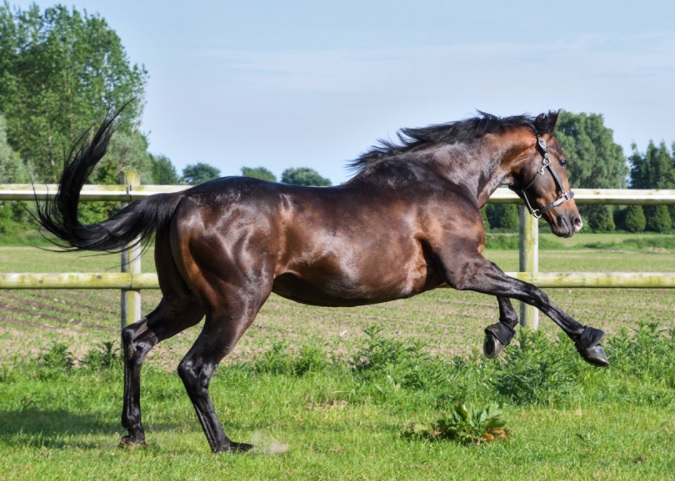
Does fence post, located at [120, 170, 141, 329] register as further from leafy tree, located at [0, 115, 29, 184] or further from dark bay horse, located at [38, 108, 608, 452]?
leafy tree, located at [0, 115, 29, 184]

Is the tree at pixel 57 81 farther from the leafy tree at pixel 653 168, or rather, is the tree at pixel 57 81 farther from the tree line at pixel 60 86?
the leafy tree at pixel 653 168

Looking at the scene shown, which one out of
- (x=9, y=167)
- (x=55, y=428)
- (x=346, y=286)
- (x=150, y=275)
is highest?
(x=9, y=167)

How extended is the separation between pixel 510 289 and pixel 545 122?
4.42ft

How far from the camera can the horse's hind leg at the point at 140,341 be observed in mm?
6078

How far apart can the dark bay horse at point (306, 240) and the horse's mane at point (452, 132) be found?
0.01 m

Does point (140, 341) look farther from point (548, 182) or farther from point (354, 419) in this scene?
point (548, 182)

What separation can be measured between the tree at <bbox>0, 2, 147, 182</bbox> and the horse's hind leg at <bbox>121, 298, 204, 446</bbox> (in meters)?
63.1

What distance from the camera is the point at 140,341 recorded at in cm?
616

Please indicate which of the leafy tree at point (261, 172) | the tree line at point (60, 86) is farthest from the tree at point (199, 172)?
the tree line at point (60, 86)

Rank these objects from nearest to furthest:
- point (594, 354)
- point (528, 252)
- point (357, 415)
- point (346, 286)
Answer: point (346, 286)
point (594, 354)
point (357, 415)
point (528, 252)

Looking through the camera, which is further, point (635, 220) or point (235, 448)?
point (635, 220)

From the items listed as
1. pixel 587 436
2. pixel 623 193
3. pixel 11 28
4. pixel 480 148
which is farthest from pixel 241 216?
pixel 11 28

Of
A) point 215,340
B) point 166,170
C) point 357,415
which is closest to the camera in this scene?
point 215,340

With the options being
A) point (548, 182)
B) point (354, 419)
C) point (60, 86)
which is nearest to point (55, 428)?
point (354, 419)
